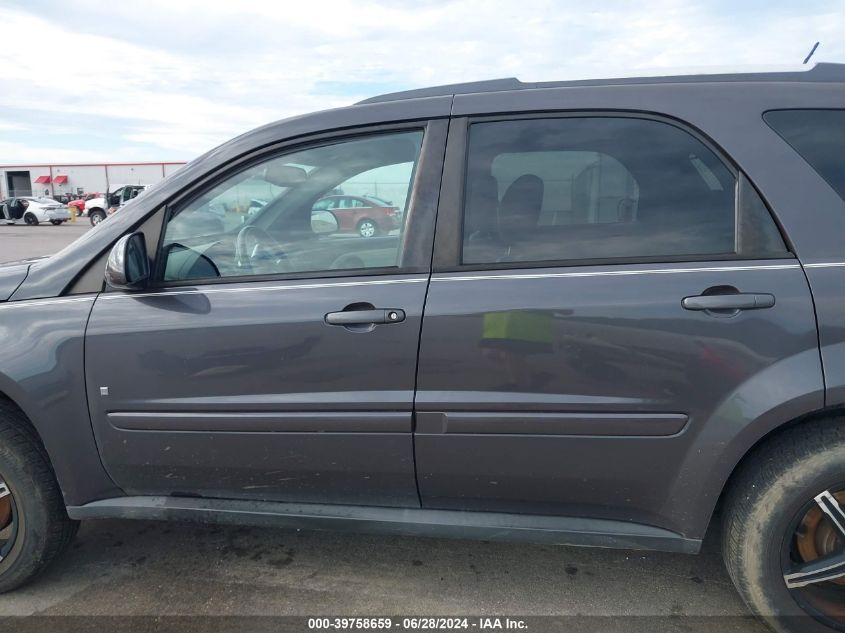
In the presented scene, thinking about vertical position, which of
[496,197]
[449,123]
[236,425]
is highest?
[449,123]

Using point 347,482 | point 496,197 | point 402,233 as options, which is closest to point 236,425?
point 347,482

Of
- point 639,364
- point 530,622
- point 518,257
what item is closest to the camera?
point 639,364

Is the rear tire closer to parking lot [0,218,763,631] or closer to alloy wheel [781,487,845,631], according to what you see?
parking lot [0,218,763,631]

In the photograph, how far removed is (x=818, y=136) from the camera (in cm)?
196

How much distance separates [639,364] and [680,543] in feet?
2.19

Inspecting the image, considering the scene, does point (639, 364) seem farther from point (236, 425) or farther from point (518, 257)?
point (236, 425)

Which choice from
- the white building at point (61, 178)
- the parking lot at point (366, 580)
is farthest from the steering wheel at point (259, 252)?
the white building at point (61, 178)

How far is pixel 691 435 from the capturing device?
6.32 ft

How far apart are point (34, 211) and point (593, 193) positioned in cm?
3145

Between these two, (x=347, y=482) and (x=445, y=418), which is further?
(x=347, y=482)

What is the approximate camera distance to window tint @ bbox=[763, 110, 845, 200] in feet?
6.34

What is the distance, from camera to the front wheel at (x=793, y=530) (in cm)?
190

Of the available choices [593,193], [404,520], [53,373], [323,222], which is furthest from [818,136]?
[53,373]

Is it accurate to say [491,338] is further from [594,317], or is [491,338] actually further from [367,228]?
[367,228]
